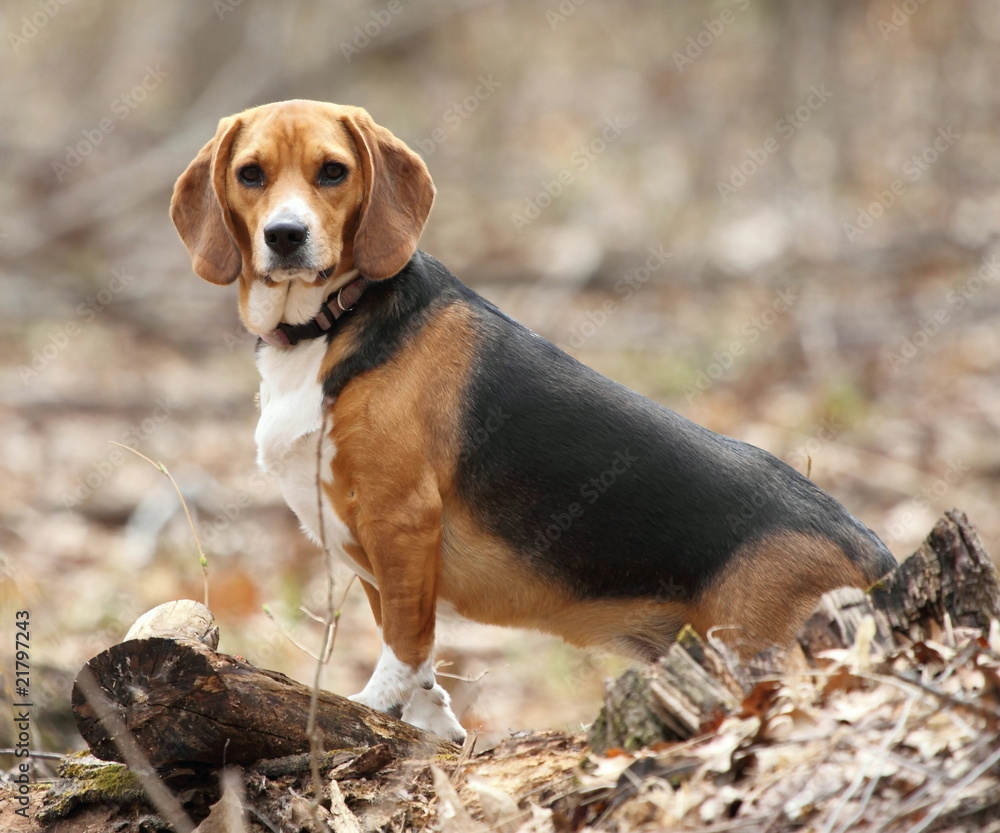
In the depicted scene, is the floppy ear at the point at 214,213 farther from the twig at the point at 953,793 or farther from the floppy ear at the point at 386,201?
the twig at the point at 953,793

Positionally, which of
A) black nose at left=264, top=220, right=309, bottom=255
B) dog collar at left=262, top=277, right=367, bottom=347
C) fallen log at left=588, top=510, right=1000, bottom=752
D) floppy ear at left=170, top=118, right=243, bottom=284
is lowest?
fallen log at left=588, top=510, right=1000, bottom=752

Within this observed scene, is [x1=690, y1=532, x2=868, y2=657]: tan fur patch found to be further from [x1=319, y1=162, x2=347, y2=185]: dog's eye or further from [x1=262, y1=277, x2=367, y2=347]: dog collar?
[x1=319, y1=162, x2=347, y2=185]: dog's eye

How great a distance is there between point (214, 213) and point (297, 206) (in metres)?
0.48

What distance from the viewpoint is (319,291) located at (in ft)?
13.7

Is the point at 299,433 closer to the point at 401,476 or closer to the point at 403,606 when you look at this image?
the point at 401,476

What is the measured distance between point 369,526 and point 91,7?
15.6 metres

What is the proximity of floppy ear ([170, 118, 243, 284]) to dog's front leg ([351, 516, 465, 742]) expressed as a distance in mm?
1147

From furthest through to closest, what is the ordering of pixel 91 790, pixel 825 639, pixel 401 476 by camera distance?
pixel 401 476
pixel 91 790
pixel 825 639

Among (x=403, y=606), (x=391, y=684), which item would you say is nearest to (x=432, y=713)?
(x=391, y=684)

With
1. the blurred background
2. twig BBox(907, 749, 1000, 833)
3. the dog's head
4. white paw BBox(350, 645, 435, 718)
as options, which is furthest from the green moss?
twig BBox(907, 749, 1000, 833)

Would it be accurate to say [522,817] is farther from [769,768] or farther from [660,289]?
[660,289]

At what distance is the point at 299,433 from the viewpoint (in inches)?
160

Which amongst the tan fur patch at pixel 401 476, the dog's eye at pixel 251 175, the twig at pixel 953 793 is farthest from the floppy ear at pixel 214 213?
the twig at pixel 953 793

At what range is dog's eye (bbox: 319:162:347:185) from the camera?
4.08 meters
